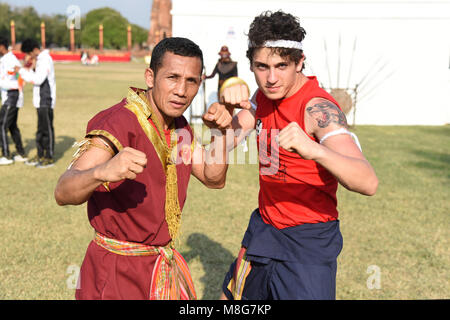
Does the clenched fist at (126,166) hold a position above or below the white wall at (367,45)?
below

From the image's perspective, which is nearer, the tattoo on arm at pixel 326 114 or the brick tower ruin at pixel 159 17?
the tattoo on arm at pixel 326 114

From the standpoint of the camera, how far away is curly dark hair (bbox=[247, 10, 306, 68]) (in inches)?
104

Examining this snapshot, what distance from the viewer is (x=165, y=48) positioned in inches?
101

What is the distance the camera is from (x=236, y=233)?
19.7 feet

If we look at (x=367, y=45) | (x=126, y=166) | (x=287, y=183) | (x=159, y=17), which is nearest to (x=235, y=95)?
(x=287, y=183)

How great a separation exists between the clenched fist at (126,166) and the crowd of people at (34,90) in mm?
7473

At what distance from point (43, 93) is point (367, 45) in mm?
12304

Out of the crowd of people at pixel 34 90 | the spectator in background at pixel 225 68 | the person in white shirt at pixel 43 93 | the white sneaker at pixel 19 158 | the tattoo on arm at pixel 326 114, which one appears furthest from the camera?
the spectator in background at pixel 225 68

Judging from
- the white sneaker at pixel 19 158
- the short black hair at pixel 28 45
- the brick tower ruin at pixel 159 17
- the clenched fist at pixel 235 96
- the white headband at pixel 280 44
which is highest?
the brick tower ruin at pixel 159 17

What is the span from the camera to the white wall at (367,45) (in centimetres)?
1543

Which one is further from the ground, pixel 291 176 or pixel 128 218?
pixel 291 176

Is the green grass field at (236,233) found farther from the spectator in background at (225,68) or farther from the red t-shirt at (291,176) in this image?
the spectator in background at (225,68)

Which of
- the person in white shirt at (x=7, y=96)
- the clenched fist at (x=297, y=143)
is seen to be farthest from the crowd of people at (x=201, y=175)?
the person in white shirt at (x=7, y=96)

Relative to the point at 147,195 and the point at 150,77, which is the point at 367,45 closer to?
the point at 150,77
